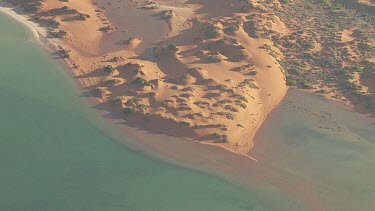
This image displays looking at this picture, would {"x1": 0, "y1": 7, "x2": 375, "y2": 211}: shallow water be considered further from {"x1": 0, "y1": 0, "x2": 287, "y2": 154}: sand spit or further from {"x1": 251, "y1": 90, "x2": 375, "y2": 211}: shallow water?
{"x1": 0, "y1": 0, "x2": 287, "y2": 154}: sand spit

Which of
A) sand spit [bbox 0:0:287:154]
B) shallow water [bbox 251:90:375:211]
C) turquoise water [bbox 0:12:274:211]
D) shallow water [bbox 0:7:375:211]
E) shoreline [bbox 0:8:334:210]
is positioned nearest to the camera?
turquoise water [bbox 0:12:274:211]

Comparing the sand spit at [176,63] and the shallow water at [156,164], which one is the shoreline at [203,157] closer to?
the shallow water at [156,164]

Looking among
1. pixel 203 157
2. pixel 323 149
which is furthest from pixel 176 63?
pixel 323 149

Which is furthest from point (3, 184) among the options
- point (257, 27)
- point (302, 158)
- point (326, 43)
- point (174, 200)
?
point (326, 43)

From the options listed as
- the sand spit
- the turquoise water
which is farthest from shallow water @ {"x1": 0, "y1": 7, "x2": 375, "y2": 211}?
the sand spit

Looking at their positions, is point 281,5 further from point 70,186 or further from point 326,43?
point 70,186

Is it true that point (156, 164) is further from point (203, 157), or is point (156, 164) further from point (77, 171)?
point (77, 171)
